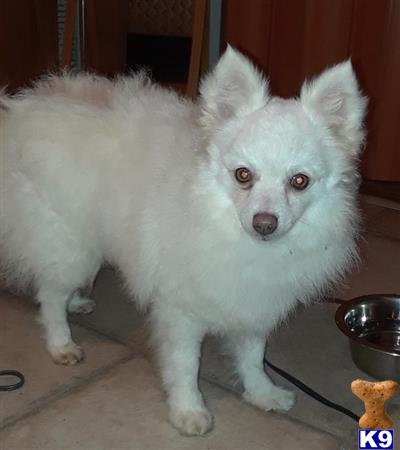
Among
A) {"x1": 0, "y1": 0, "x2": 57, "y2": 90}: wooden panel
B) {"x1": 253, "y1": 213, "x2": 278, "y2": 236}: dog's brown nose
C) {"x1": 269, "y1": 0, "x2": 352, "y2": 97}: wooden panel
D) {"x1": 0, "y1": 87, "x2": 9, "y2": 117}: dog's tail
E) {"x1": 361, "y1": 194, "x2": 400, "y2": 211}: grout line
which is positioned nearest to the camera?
{"x1": 253, "y1": 213, "x2": 278, "y2": 236}: dog's brown nose

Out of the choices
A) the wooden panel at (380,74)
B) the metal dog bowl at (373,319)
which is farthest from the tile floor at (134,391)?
the wooden panel at (380,74)

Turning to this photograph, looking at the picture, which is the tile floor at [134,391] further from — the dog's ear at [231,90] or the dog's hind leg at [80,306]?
the dog's ear at [231,90]

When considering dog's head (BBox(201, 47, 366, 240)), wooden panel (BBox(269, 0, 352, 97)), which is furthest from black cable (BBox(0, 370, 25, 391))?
wooden panel (BBox(269, 0, 352, 97))

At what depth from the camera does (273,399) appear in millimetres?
2689

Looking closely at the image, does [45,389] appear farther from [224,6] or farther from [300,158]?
[224,6]

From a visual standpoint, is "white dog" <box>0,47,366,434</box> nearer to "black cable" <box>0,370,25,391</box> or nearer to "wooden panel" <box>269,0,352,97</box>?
"black cable" <box>0,370,25,391</box>

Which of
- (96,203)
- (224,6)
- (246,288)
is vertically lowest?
(246,288)

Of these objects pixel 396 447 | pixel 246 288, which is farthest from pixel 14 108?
pixel 396 447

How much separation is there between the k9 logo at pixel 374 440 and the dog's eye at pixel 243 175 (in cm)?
A: 106

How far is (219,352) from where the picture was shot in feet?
10.1

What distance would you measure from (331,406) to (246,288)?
27.6 inches

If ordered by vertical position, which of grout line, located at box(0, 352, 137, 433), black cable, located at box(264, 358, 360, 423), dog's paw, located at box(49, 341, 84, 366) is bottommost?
grout line, located at box(0, 352, 137, 433)

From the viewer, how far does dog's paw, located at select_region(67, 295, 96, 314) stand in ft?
11.1

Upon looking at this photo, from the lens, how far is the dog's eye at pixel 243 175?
2.18 m
